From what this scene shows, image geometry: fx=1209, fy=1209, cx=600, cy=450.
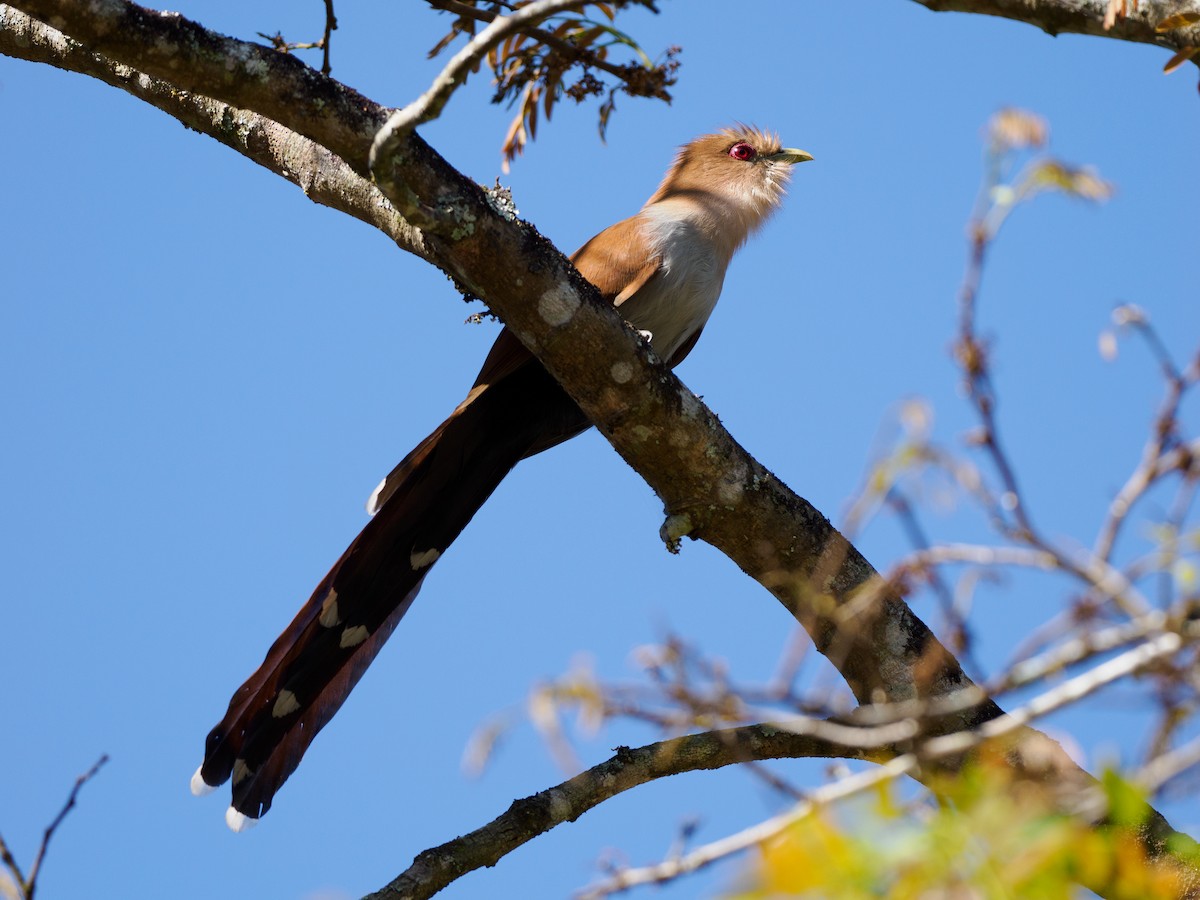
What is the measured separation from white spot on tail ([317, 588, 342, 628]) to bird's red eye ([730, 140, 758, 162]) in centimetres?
253

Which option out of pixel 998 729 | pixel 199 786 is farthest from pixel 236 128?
pixel 998 729

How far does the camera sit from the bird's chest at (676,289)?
3941 mm

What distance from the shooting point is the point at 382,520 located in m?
3.55

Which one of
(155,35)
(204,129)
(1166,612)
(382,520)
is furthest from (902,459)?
(204,129)

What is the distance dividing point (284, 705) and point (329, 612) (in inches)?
11.7

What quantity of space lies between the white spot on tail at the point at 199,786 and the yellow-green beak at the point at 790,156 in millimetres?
3222

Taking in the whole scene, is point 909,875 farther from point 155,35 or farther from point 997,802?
point 155,35

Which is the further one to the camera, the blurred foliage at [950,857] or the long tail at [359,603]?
the long tail at [359,603]

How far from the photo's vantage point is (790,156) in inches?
198

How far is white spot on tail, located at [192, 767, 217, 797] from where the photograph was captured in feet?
11.3

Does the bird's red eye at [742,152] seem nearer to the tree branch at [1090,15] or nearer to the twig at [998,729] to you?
the tree branch at [1090,15]

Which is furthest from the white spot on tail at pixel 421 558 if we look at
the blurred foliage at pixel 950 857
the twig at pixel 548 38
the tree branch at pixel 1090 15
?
the blurred foliage at pixel 950 857

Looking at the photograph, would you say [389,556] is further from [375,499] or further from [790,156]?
[790,156]

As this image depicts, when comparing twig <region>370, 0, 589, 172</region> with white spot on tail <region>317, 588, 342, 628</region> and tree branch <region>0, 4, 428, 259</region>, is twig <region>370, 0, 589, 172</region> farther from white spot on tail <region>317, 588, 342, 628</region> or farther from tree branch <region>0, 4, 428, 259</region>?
white spot on tail <region>317, 588, 342, 628</region>
